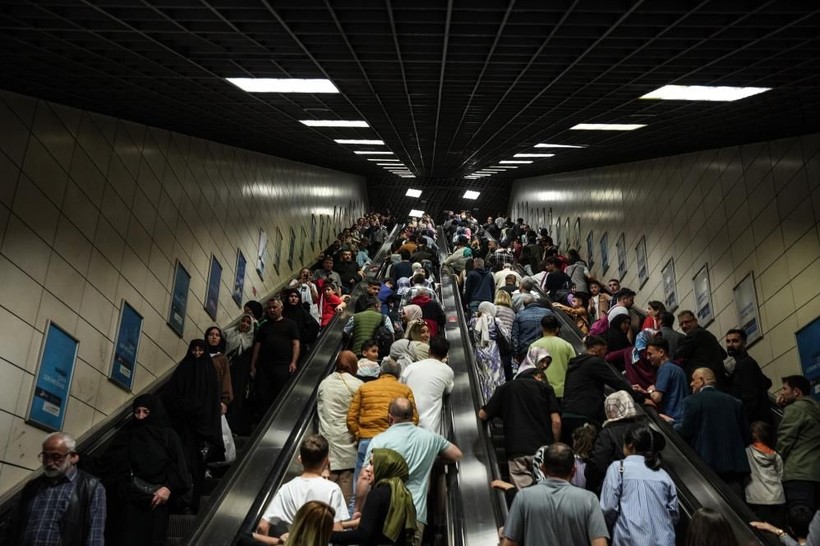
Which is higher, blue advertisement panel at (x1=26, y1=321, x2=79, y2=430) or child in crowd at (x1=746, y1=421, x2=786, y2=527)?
blue advertisement panel at (x1=26, y1=321, x2=79, y2=430)

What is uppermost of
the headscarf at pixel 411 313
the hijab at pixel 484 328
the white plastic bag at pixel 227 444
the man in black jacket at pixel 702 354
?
the headscarf at pixel 411 313

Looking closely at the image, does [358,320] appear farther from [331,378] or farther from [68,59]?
[68,59]

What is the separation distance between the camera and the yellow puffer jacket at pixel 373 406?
493 cm

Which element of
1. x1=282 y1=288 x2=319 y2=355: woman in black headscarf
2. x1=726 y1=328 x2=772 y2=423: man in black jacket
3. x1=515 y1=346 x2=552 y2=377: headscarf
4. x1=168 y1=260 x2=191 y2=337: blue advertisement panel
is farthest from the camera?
x1=168 y1=260 x2=191 y2=337: blue advertisement panel

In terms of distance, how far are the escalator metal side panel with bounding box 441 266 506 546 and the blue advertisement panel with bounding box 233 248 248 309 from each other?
546cm

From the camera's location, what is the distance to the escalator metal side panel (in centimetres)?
412

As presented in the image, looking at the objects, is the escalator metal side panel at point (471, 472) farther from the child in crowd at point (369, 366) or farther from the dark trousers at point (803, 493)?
the dark trousers at point (803, 493)

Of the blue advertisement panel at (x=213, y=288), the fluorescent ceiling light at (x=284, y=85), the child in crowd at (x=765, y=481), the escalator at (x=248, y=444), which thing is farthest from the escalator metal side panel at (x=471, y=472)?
the blue advertisement panel at (x=213, y=288)

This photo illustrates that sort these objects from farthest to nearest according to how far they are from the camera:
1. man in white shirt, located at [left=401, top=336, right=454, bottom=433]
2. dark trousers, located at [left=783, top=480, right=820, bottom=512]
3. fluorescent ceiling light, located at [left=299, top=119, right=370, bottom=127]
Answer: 1. fluorescent ceiling light, located at [left=299, top=119, right=370, bottom=127]
2. man in white shirt, located at [left=401, top=336, right=454, bottom=433]
3. dark trousers, located at [left=783, top=480, right=820, bottom=512]

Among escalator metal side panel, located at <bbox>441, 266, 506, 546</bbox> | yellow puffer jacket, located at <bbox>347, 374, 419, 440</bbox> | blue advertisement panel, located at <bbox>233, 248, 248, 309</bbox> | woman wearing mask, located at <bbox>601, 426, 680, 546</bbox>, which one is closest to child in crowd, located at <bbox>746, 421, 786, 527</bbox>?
woman wearing mask, located at <bbox>601, 426, 680, 546</bbox>

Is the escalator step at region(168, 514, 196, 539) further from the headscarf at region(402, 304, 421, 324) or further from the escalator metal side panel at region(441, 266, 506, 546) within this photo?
the headscarf at region(402, 304, 421, 324)

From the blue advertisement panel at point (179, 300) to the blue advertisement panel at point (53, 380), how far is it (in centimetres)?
228

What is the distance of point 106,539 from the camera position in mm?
4648

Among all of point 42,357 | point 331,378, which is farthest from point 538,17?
point 42,357
